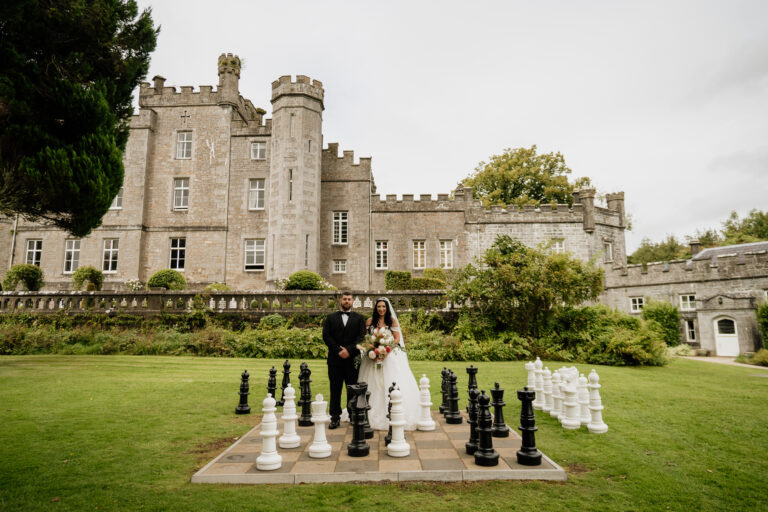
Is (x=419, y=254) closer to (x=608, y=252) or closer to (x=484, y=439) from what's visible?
(x=608, y=252)

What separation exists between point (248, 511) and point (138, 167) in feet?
95.9

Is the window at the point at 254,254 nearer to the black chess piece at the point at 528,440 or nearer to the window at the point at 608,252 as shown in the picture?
the window at the point at 608,252

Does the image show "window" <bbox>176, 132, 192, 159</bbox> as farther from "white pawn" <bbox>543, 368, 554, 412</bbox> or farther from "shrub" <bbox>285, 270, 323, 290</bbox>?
"white pawn" <bbox>543, 368, 554, 412</bbox>

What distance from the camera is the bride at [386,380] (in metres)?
6.36

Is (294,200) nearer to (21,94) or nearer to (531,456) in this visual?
(21,94)

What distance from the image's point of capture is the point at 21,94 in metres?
9.40

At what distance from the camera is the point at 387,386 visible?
650cm

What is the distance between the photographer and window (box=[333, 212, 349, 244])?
1156 inches

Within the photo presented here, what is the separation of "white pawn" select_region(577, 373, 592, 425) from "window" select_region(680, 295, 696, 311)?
1024 inches

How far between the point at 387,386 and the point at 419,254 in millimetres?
23705

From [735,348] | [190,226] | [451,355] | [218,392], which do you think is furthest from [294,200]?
[735,348]

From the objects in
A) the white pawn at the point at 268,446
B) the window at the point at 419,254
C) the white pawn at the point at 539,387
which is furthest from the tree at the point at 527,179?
the white pawn at the point at 268,446

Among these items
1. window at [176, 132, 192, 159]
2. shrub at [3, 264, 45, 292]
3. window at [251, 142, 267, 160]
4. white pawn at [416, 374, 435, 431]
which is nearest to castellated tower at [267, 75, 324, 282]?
window at [251, 142, 267, 160]

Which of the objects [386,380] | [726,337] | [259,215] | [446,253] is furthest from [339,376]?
[726,337]
